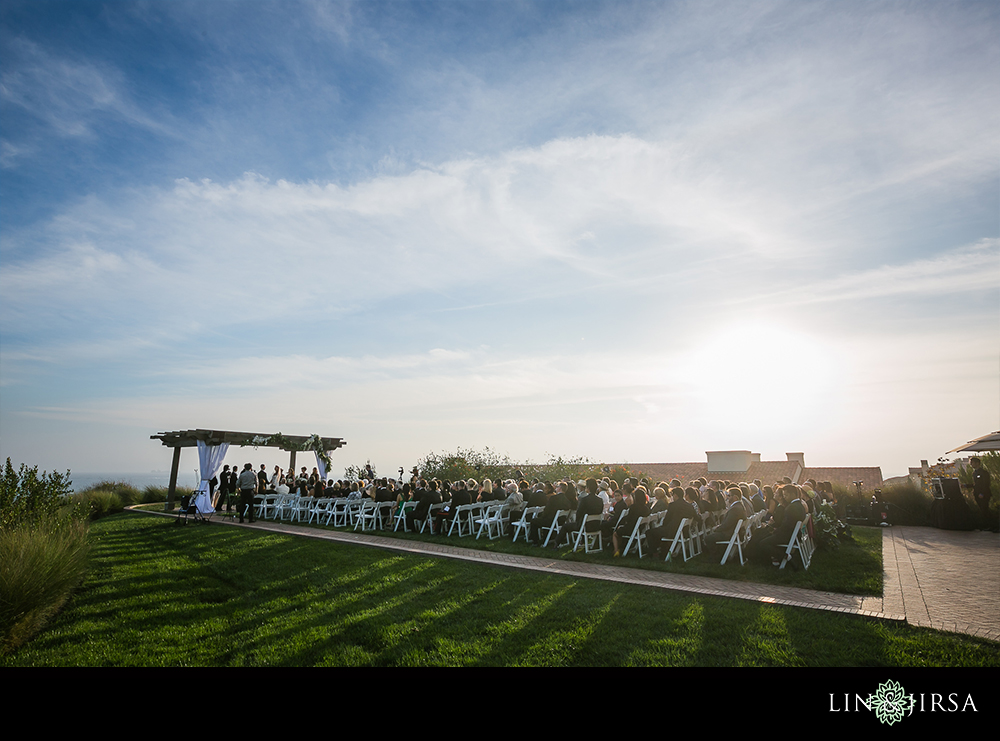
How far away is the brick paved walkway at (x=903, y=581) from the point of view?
593cm

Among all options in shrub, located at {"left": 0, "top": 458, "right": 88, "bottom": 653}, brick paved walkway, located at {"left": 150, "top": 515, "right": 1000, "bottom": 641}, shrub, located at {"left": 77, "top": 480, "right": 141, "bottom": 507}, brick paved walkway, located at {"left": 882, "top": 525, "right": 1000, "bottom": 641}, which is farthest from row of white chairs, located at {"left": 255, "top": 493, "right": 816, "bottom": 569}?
shrub, located at {"left": 77, "top": 480, "right": 141, "bottom": 507}

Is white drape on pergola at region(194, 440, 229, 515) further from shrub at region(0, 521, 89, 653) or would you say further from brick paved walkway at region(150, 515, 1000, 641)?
shrub at region(0, 521, 89, 653)

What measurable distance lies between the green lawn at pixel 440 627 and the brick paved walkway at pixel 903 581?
43cm

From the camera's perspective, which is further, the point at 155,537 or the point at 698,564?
the point at 155,537

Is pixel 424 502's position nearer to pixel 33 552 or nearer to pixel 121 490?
pixel 33 552

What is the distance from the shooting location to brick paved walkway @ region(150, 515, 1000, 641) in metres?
5.93

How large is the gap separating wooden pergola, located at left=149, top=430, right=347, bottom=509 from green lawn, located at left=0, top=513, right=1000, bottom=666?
13.3 metres

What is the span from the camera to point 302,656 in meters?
5.03

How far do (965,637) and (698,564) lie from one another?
4.11 meters

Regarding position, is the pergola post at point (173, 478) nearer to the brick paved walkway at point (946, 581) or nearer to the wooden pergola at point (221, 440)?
the wooden pergola at point (221, 440)

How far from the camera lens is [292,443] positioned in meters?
24.7

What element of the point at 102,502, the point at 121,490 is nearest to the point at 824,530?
the point at 102,502

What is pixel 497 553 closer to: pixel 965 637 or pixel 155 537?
pixel 965 637
